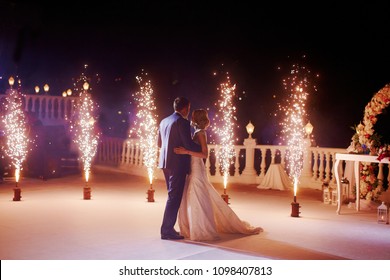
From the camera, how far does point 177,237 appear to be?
Answer: 6.70 meters

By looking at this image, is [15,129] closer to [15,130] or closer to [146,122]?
[15,130]

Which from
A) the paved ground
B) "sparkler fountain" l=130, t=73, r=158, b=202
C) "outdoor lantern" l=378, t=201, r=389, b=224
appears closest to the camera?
the paved ground

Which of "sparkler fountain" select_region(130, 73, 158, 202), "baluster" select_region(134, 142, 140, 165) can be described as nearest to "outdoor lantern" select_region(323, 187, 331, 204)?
"sparkler fountain" select_region(130, 73, 158, 202)

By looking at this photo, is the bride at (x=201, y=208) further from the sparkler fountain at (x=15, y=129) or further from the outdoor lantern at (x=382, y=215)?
the sparkler fountain at (x=15, y=129)

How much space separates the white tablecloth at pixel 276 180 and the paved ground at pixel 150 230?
0.77m

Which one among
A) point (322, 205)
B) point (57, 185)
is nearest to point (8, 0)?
point (57, 185)

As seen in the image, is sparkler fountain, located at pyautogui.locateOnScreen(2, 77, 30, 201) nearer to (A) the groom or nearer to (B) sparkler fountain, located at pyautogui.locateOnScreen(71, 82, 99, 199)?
(B) sparkler fountain, located at pyautogui.locateOnScreen(71, 82, 99, 199)

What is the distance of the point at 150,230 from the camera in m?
7.31

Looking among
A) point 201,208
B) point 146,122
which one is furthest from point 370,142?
point 146,122

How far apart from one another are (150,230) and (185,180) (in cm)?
100

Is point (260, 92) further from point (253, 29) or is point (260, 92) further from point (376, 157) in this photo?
point (376, 157)

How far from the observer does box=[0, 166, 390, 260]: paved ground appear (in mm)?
6004

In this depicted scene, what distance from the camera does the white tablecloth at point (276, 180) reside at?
12.3m

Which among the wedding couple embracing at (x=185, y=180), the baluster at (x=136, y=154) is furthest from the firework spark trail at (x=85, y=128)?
the wedding couple embracing at (x=185, y=180)
